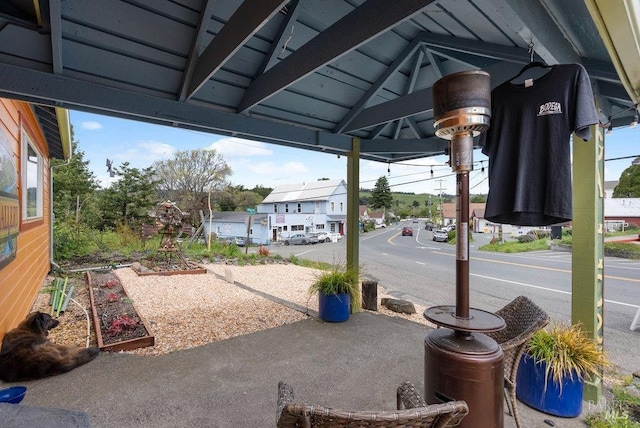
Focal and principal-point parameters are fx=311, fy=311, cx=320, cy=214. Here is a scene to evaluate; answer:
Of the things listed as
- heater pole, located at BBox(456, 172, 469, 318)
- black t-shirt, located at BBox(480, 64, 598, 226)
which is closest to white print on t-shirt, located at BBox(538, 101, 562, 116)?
black t-shirt, located at BBox(480, 64, 598, 226)

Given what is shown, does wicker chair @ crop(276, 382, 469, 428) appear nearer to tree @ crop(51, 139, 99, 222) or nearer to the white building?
tree @ crop(51, 139, 99, 222)

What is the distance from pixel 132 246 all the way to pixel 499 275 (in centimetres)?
1236

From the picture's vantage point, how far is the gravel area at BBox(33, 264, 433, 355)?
363cm

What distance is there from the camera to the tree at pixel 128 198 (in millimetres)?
16391

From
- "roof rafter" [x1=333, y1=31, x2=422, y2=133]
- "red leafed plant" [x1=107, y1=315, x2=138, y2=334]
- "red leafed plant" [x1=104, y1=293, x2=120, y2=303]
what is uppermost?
"roof rafter" [x1=333, y1=31, x2=422, y2=133]

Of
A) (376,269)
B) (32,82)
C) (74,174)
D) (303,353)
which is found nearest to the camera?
(32,82)

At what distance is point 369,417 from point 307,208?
2881 cm

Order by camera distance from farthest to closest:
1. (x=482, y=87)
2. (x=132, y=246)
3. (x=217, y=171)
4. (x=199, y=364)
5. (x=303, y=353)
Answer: (x=217, y=171) < (x=132, y=246) < (x=303, y=353) < (x=199, y=364) < (x=482, y=87)

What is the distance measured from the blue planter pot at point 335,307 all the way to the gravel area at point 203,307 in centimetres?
45

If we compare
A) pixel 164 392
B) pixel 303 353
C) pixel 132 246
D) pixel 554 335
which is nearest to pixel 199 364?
pixel 164 392

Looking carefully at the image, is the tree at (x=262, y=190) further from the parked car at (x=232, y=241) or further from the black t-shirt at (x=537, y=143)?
the black t-shirt at (x=537, y=143)

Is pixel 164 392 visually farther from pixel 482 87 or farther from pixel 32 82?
pixel 482 87

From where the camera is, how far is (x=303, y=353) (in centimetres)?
312

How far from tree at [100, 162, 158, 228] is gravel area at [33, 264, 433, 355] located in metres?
10.7
